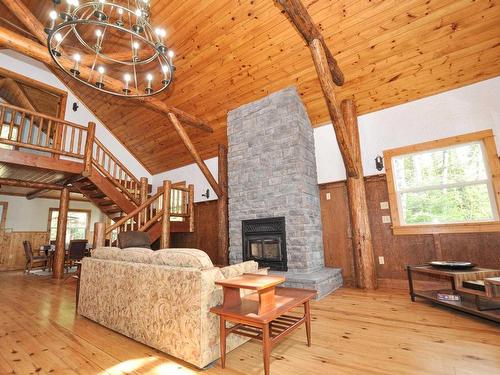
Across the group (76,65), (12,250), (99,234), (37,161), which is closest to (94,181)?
(37,161)

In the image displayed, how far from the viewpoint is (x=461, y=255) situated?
150 inches

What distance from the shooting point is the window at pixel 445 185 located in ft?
12.3

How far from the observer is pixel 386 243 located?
14.4ft

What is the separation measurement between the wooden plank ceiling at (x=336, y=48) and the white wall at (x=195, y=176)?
1.63m

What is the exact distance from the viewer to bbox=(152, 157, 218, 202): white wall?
702 cm

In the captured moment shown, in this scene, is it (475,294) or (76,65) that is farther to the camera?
(76,65)

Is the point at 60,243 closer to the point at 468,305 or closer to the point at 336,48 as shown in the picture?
the point at 336,48

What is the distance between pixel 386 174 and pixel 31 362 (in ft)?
16.7

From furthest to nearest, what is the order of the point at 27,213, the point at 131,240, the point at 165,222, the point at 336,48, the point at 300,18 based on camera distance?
the point at 27,213 → the point at 165,222 → the point at 131,240 → the point at 336,48 → the point at 300,18

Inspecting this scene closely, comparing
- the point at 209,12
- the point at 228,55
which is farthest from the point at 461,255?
the point at 209,12

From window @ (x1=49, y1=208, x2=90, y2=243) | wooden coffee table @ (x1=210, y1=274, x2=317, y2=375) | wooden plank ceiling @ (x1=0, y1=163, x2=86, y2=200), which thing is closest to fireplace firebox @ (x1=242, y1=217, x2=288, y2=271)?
wooden coffee table @ (x1=210, y1=274, x2=317, y2=375)

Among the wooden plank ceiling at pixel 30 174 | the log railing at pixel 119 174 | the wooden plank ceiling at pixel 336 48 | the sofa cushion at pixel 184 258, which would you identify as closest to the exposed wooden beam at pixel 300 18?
Answer: the wooden plank ceiling at pixel 336 48

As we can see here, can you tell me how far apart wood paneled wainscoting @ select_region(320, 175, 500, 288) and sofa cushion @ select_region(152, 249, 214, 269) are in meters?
3.36

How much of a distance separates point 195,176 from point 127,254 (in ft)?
15.9
